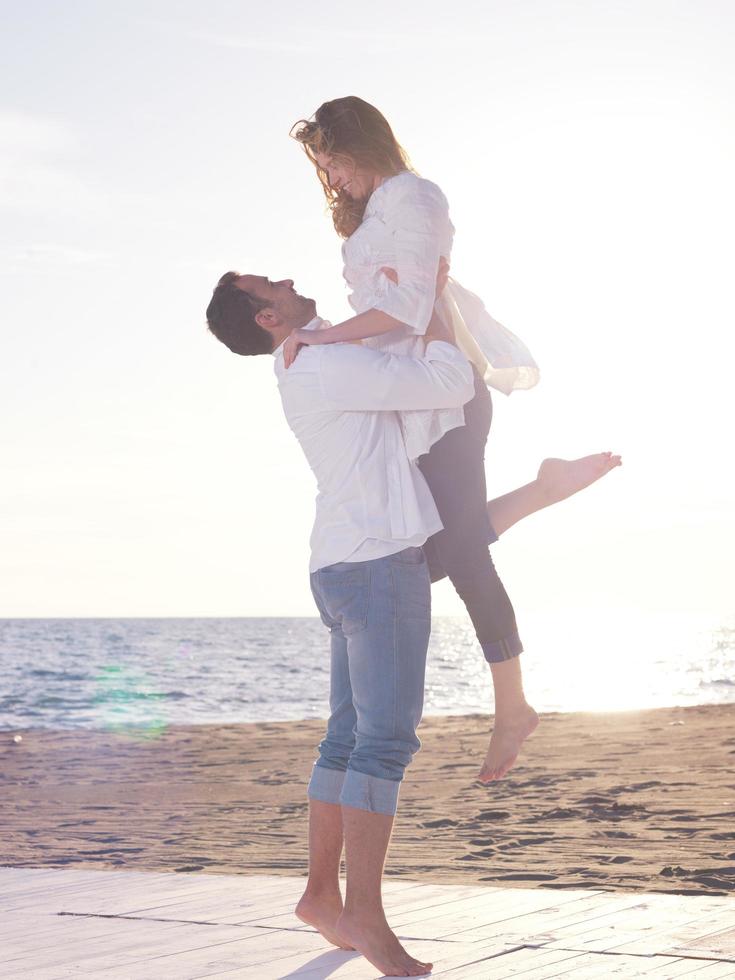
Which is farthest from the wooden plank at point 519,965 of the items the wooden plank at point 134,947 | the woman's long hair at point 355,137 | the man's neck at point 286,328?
the woman's long hair at point 355,137

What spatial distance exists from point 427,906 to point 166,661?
4657 cm

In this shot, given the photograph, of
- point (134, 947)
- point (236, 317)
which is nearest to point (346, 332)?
point (236, 317)

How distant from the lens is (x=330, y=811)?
3551 mm

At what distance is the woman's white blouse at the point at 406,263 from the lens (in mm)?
3305

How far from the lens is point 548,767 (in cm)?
1110

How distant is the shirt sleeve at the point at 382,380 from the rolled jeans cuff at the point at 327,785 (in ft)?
3.58

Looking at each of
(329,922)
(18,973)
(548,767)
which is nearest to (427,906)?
(329,922)

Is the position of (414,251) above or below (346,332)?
above

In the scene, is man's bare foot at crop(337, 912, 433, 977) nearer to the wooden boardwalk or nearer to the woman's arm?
the wooden boardwalk

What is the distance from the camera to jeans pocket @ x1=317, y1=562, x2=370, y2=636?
322 centimetres

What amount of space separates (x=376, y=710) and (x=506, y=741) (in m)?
0.53

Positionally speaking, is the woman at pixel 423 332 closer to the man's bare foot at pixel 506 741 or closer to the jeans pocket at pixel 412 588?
the man's bare foot at pixel 506 741

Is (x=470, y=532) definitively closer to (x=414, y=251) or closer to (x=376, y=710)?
(x=376, y=710)

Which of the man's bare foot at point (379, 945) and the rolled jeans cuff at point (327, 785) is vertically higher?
the rolled jeans cuff at point (327, 785)
